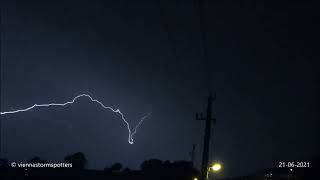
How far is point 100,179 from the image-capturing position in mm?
34344

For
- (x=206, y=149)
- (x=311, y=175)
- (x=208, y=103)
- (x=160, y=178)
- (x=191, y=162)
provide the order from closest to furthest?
1. (x=206, y=149)
2. (x=208, y=103)
3. (x=160, y=178)
4. (x=311, y=175)
5. (x=191, y=162)

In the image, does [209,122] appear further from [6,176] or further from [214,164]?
[6,176]

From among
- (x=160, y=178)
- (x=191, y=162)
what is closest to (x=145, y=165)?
(x=191, y=162)

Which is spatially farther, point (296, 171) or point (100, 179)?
point (296, 171)

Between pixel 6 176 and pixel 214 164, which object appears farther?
pixel 6 176

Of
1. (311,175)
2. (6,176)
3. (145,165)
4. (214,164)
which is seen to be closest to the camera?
(214,164)

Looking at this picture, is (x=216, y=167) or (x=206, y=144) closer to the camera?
(x=216, y=167)

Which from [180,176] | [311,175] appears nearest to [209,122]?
[180,176]

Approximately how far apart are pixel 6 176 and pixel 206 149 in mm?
17191

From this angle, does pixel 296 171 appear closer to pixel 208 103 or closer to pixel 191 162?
pixel 191 162

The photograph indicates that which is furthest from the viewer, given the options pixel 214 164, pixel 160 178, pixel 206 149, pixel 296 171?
pixel 296 171

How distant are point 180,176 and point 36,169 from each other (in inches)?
476

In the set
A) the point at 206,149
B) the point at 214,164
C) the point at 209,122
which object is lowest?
the point at 214,164

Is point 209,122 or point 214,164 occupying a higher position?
point 209,122
